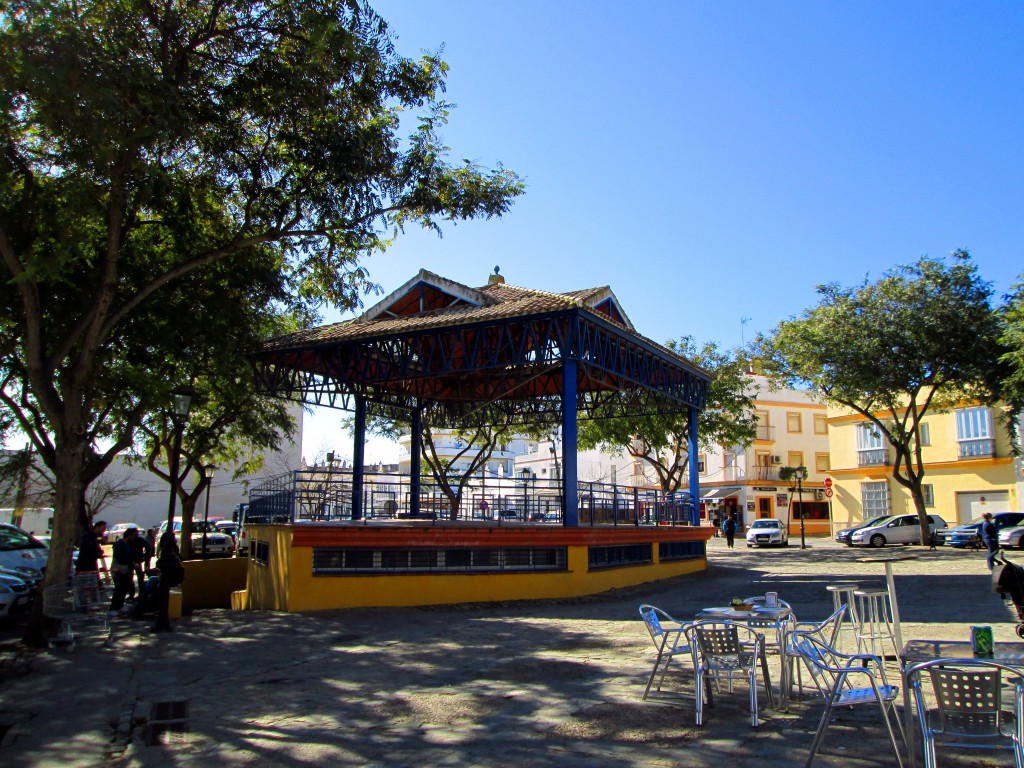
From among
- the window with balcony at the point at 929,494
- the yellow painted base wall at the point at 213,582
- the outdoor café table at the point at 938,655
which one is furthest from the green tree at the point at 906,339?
the outdoor café table at the point at 938,655

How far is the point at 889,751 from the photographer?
549 centimetres

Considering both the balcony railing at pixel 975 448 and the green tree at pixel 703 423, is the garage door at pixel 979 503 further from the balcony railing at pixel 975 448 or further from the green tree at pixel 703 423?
the green tree at pixel 703 423

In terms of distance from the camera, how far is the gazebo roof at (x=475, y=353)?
16.0 m

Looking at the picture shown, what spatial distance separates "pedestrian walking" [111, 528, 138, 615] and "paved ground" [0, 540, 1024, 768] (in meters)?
1.41

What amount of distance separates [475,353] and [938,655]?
11854 millimetres

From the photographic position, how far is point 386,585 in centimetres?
1406

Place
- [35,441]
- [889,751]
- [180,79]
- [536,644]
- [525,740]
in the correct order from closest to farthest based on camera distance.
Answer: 1. [889,751]
2. [525,740]
3. [536,644]
4. [180,79]
5. [35,441]

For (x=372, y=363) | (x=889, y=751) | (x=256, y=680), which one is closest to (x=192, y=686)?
(x=256, y=680)

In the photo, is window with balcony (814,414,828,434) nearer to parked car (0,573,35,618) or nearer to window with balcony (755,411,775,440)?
window with balcony (755,411,775,440)

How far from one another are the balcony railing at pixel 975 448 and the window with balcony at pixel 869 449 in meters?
4.12

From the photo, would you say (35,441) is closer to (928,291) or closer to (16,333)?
(16,333)

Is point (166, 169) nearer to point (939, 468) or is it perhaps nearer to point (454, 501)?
point (454, 501)

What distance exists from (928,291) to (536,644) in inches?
890

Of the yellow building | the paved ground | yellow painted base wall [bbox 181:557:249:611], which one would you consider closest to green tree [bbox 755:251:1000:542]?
the yellow building
